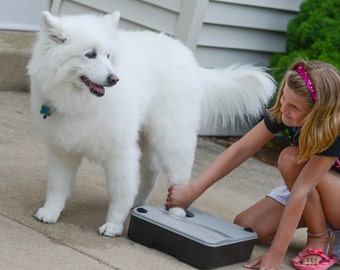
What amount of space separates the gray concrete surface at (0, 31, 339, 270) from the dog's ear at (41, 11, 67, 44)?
106 centimetres

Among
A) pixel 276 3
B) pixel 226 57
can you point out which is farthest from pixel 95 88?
pixel 276 3

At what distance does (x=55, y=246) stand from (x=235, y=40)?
3.82 metres

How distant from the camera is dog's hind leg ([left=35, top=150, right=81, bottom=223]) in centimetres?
450

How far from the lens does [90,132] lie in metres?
4.30

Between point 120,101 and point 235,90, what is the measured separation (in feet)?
3.37

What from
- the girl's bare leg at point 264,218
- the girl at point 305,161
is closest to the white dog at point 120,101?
the girl at point 305,161

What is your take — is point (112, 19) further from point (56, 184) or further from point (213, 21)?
point (213, 21)

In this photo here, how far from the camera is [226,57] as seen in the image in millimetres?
7461

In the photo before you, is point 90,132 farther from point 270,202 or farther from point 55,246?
point 270,202

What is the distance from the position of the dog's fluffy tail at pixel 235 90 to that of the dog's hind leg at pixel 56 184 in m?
1.05

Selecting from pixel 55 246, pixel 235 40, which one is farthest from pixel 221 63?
pixel 55 246

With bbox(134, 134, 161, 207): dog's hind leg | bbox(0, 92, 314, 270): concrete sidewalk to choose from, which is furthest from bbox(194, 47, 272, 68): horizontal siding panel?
bbox(134, 134, 161, 207): dog's hind leg

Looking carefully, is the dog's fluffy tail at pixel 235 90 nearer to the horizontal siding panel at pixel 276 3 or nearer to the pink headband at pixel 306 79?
the pink headband at pixel 306 79

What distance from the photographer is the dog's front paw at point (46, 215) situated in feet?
14.7
